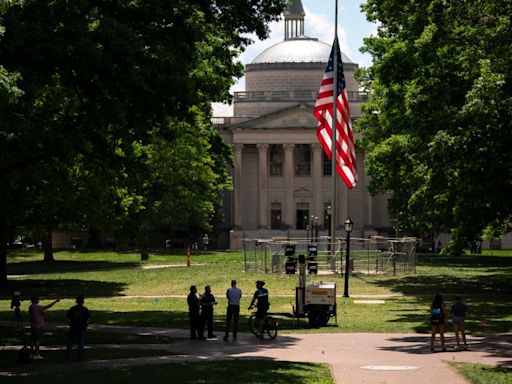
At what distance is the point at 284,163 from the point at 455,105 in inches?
3270

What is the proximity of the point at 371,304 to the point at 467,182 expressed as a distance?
18.5ft

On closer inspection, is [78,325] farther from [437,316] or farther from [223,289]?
[223,289]

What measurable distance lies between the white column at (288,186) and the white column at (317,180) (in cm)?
240

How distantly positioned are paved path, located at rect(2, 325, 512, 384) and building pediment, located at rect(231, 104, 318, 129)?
89384mm

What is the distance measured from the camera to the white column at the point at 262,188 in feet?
400

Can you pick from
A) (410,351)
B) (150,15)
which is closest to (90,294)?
(150,15)

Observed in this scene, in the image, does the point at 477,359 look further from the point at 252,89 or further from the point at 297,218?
the point at 252,89

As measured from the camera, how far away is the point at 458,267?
2810 inches

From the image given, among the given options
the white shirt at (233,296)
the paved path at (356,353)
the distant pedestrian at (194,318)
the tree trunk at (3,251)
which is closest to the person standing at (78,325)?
the paved path at (356,353)

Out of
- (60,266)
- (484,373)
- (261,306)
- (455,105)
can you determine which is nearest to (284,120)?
(60,266)

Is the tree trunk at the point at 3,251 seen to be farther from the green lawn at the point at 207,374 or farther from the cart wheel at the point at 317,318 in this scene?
the green lawn at the point at 207,374

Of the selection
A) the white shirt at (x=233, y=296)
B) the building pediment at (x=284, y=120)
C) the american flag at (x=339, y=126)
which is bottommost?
the white shirt at (x=233, y=296)

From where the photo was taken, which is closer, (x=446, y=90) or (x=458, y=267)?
(x=446, y=90)

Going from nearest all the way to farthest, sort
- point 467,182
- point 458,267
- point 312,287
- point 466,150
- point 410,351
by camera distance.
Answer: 1. point 410,351
2. point 312,287
3. point 466,150
4. point 467,182
5. point 458,267
